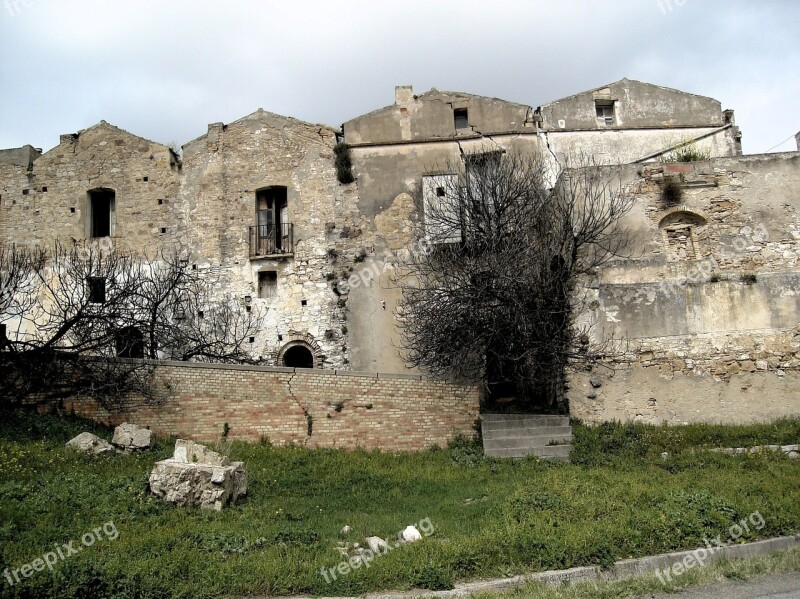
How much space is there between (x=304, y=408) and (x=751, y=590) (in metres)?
9.70

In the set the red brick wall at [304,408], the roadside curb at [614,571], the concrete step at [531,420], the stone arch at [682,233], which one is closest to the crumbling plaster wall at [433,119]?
the stone arch at [682,233]

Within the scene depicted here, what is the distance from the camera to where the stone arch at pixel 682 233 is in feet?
53.6

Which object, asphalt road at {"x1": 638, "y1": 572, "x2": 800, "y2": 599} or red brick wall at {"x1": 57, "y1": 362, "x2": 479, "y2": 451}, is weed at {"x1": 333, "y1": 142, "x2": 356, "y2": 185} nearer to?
red brick wall at {"x1": 57, "y1": 362, "x2": 479, "y2": 451}

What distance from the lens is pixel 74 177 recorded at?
78.6ft

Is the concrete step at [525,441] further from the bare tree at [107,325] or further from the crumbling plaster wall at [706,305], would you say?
the bare tree at [107,325]

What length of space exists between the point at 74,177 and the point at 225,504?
58.6 feet

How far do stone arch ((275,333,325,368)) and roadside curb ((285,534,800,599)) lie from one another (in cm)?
1472

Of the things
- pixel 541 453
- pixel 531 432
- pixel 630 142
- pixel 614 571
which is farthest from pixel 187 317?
pixel 614 571

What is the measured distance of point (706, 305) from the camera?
15578mm

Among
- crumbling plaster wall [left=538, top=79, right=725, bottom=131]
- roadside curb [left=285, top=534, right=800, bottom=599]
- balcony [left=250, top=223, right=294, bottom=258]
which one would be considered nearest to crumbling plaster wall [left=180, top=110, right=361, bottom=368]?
balcony [left=250, top=223, right=294, bottom=258]

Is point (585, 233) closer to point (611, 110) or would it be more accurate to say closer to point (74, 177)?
point (611, 110)

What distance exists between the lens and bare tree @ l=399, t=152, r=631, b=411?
51.4ft

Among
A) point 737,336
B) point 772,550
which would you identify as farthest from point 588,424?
point 772,550

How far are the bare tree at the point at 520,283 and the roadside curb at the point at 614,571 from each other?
730 centimetres
